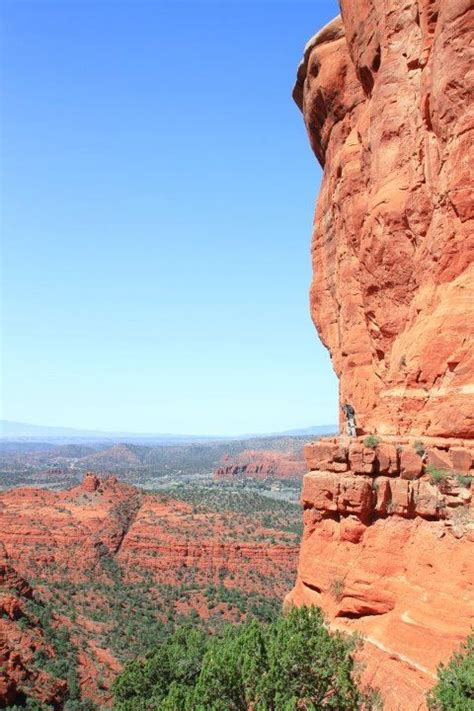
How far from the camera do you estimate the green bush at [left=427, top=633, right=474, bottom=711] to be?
11.6 metres

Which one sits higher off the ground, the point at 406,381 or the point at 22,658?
the point at 406,381

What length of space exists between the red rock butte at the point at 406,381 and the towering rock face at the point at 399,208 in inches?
2.1

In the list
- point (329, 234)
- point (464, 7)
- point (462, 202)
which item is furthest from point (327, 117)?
point (462, 202)

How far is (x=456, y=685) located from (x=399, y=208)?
12846mm

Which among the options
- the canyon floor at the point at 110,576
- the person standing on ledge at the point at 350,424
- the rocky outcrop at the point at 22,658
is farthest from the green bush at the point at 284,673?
the canyon floor at the point at 110,576

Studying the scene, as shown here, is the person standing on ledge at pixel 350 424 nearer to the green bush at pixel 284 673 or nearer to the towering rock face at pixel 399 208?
the towering rock face at pixel 399 208

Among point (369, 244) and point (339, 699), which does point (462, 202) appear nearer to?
point (369, 244)

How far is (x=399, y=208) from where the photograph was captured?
18234 millimetres

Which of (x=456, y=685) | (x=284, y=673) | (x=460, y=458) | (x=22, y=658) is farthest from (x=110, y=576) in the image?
(x=456, y=685)

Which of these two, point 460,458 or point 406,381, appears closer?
point 460,458

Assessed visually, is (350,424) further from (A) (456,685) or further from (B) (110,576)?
(B) (110,576)

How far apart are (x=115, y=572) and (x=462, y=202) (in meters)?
67.1

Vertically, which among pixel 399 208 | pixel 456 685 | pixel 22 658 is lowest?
pixel 22 658

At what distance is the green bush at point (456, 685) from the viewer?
38.2 ft
